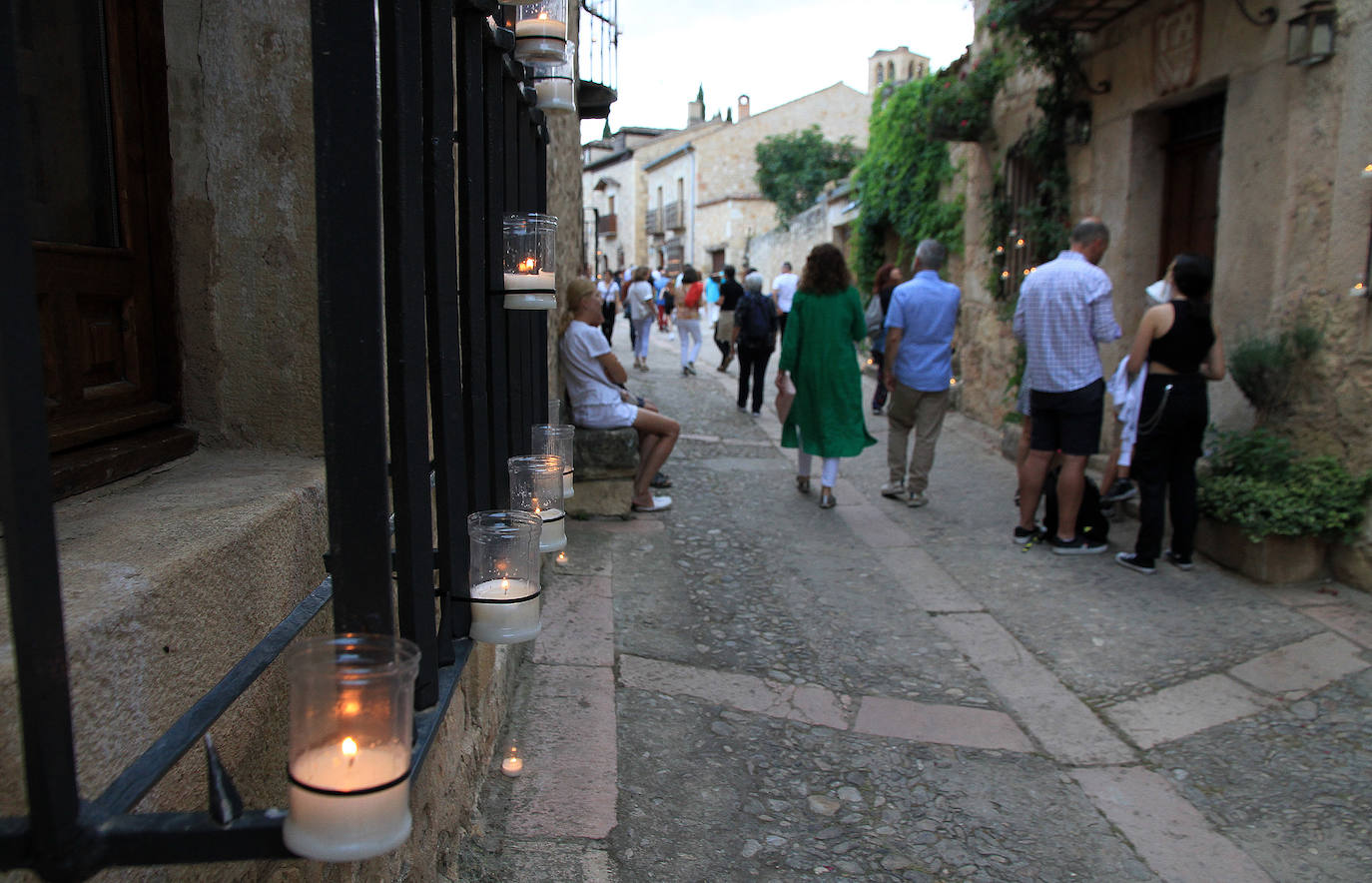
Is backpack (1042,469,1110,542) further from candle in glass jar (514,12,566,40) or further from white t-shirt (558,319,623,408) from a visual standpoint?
candle in glass jar (514,12,566,40)

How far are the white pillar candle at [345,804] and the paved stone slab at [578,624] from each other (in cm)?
267

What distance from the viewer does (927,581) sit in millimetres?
4949

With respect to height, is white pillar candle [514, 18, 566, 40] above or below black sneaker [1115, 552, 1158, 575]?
above

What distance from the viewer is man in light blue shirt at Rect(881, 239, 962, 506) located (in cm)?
630

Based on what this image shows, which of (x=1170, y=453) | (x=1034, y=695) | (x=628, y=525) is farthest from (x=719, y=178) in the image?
(x=1034, y=695)

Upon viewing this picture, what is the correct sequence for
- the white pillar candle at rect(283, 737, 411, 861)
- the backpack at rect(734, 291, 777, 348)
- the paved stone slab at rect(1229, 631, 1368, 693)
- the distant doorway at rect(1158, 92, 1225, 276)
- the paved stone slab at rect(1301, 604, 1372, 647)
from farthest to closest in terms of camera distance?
the backpack at rect(734, 291, 777, 348)
the distant doorway at rect(1158, 92, 1225, 276)
the paved stone slab at rect(1301, 604, 1372, 647)
the paved stone slab at rect(1229, 631, 1368, 693)
the white pillar candle at rect(283, 737, 411, 861)

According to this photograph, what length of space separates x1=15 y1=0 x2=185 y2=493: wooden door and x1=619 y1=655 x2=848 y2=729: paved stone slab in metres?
2.08

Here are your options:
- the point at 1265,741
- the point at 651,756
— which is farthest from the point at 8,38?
the point at 1265,741

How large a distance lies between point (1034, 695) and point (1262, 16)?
392cm

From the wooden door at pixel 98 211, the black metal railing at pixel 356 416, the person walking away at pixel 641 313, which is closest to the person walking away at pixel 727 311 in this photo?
the person walking away at pixel 641 313

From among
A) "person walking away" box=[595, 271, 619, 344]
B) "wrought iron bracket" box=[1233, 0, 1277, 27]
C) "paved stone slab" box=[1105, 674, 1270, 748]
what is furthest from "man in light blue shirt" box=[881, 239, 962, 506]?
"person walking away" box=[595, 271, 619, 344]

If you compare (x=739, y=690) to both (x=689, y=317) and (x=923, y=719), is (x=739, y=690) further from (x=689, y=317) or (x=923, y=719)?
(x=689, y=317)

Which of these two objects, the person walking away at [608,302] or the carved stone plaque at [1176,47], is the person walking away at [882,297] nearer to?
the carved stone plaque at [1176,47]

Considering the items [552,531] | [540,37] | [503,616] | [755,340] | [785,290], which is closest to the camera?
[503,616]
